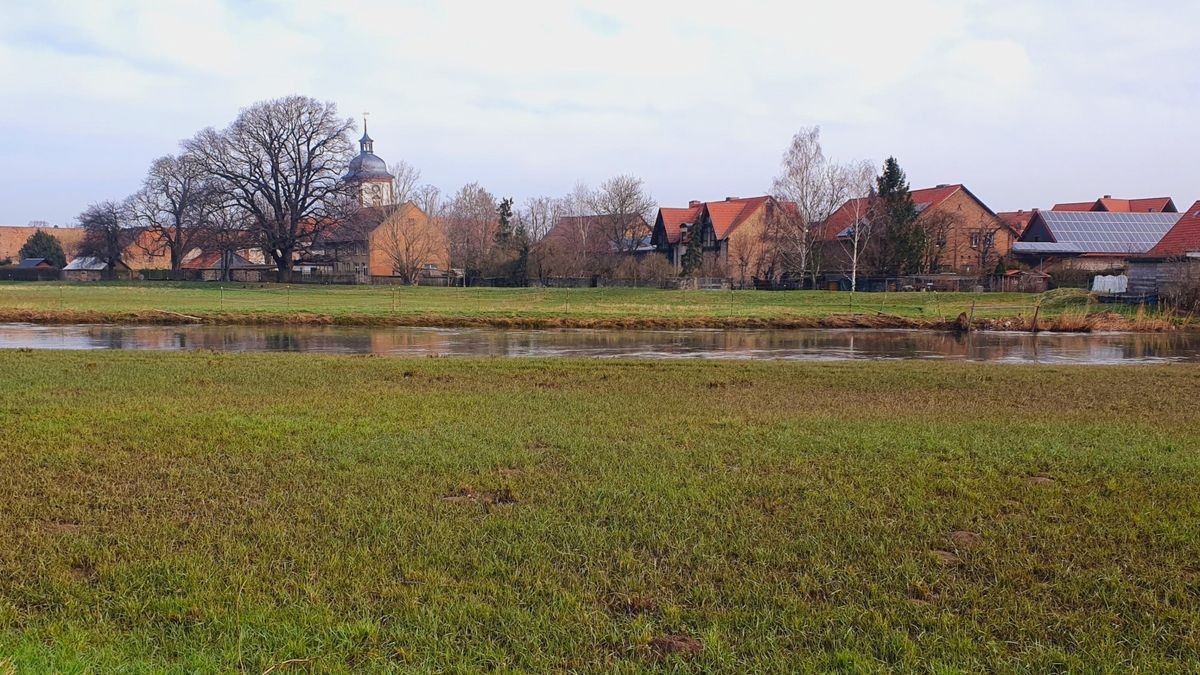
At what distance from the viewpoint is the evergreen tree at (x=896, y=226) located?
197 feet

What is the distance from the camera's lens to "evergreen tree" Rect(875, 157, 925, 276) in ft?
197

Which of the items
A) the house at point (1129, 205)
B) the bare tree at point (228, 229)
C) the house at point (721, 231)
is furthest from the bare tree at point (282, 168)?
the house at point (1129, 205)

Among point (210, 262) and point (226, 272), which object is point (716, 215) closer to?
point (226, 272)

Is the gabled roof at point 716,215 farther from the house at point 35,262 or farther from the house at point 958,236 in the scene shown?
the house at point 35,262

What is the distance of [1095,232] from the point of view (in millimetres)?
68312

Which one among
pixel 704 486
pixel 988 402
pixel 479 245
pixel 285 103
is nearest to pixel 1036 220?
pixel 479 245

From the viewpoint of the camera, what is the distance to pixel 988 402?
12305 millimetres

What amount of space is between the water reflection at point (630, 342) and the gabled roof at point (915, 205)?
36053 mm

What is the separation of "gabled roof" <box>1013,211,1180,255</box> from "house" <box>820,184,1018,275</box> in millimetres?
1895

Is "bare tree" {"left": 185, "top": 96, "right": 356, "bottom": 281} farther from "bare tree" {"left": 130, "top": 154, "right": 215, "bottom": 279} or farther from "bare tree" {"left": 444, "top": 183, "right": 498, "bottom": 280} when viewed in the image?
"bare tree" {"left": 444, "top": 183, "right": 498, "bottom": 280}

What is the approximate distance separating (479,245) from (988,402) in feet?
237

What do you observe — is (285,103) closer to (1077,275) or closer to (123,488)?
(1077,275)

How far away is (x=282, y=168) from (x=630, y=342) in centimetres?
4895

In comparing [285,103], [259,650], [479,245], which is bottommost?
[259,650]
